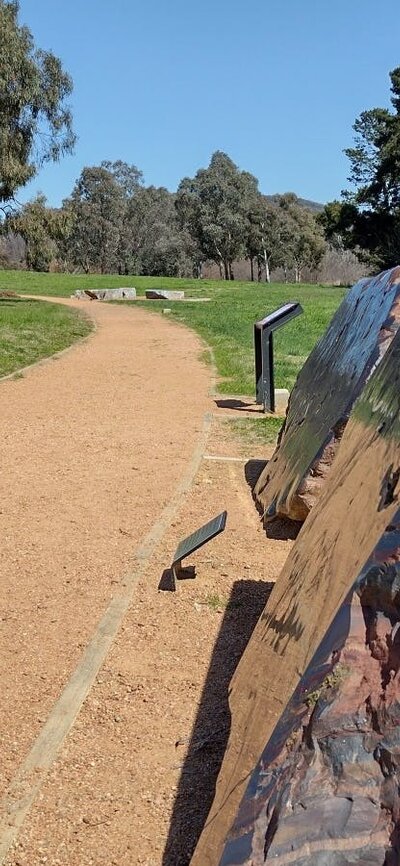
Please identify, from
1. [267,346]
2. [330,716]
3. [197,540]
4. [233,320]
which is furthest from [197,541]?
[233,320]

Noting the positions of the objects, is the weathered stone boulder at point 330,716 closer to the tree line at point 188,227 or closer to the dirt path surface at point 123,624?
the dirt path surface at point 123,624

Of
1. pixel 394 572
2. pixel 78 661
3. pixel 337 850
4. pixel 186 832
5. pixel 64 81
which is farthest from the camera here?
pixel 64 81

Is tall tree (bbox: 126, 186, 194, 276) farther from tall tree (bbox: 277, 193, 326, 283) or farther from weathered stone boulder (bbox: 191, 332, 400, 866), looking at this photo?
weathered stone boulder (bbox: 191, 332, 400, 866)

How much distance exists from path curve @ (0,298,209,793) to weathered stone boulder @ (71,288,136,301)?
20878 mm

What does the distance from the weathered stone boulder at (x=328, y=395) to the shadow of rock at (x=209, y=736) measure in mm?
656

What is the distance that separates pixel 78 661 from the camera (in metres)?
3.84

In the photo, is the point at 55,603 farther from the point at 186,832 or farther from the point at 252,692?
the point at 252,692

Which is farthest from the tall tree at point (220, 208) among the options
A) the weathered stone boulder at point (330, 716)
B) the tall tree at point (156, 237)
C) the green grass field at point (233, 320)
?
the weathered stone boulder at point (330, 716)

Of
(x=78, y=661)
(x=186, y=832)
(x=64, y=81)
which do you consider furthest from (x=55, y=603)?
(x=64, y=81)

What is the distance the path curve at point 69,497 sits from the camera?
3842mm

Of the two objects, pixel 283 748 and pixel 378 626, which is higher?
pixel 378 626

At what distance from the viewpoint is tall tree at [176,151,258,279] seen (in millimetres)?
65062

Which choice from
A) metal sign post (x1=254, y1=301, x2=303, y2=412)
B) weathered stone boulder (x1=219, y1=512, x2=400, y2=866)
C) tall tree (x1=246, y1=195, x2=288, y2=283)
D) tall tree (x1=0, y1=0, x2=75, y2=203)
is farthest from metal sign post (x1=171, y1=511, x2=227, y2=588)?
tall tree (x1=246, y1=195, x2=288, y2=283)

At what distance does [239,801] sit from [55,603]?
112 inches
